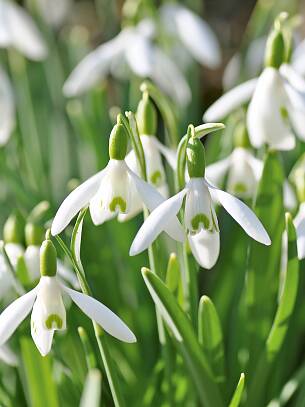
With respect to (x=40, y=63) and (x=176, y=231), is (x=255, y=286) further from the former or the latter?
(x=40, y=63)

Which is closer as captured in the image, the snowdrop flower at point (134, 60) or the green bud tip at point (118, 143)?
the green bud tip at point (118, 143)

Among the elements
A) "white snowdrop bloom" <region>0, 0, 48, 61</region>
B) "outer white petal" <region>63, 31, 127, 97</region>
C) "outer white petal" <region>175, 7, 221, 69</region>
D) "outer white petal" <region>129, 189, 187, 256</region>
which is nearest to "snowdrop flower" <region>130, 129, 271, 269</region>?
"outer white petal" <region>129, 189, 187, 256</region>

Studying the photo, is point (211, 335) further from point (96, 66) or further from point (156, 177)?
point (96, 66)

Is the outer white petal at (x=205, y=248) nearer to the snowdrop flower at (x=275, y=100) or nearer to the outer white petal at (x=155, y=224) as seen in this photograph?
the outer white petal at (x=155, y=224)

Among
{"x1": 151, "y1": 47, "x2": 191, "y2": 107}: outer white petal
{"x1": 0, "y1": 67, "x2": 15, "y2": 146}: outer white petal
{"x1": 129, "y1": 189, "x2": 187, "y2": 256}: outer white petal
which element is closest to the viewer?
{"x1": 129, "y1": 189, "x2": 187, "y2": 256}: outer white petal

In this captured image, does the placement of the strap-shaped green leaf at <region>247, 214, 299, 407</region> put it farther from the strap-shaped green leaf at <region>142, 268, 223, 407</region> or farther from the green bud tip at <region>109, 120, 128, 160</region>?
the green bud tip at <region>109, 120, 128, 160</region>

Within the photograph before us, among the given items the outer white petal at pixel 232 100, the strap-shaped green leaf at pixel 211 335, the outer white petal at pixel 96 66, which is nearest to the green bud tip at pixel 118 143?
the strap-shaped green leaf at pixel 211 335
